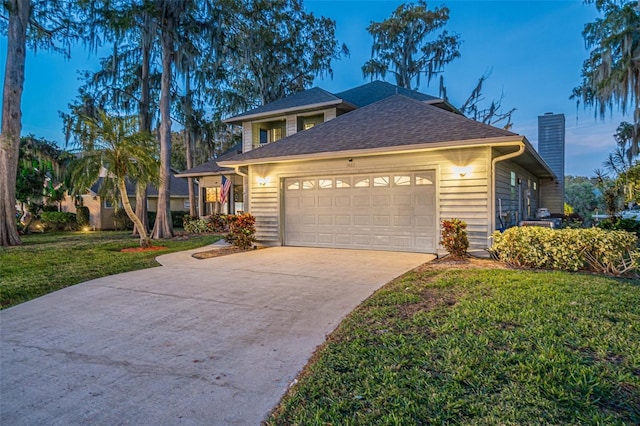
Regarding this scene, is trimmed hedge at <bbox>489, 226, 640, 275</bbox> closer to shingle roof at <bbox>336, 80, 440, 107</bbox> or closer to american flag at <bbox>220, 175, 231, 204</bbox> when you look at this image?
shingle roof at <bbox>336, 80, 440, 107</bbox>

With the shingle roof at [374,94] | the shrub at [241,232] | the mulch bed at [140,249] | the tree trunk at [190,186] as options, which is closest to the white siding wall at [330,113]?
the shingle roof at [374,94]

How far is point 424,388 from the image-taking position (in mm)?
2338

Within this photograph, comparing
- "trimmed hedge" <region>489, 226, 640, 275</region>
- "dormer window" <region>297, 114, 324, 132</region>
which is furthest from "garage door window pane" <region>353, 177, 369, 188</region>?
"dormer window" <region>297, 114, 324, 132</region>

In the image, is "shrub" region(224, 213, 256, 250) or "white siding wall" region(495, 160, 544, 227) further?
"shrub" region(224, 213, 256, 250)

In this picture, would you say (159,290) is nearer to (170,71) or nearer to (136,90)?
(170,71)

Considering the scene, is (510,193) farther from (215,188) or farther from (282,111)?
(215,188)

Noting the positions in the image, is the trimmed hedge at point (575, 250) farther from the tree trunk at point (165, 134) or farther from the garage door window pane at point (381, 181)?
the tree trunk at point (165, 134)

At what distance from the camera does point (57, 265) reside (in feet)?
25.4

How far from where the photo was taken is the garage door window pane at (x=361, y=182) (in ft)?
29.5

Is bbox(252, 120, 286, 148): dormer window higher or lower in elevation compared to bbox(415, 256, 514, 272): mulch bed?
higher

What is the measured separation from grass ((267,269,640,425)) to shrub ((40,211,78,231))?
68.6ft

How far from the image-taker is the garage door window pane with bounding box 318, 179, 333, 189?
373 inches

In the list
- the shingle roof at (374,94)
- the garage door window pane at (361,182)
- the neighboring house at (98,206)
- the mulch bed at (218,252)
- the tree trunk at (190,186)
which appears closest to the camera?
the mulch bed at (218,252)

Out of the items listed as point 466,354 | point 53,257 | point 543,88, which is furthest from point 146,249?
point 543,88
